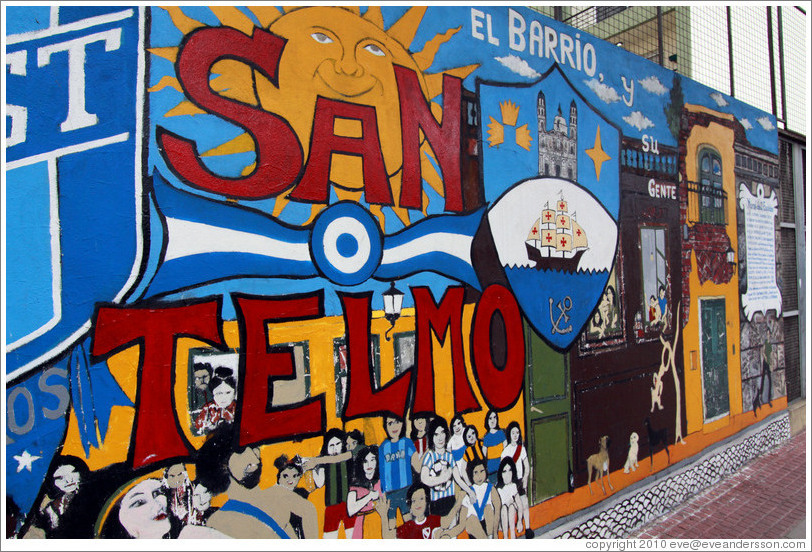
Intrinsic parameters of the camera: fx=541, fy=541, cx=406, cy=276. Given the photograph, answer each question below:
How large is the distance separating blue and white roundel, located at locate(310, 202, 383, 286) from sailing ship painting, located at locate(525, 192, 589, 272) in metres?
1.58

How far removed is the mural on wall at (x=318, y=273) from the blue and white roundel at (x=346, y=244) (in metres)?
0.02

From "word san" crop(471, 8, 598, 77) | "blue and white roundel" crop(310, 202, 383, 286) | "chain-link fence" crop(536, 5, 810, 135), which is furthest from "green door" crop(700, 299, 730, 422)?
"blue and white roundel" crop(310, 202, 383, 286)

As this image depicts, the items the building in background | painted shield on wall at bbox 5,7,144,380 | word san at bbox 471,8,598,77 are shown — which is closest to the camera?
painted shield on wall at bbox 5,7,144,380

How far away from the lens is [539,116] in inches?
188

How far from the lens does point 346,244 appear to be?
357 centimetres

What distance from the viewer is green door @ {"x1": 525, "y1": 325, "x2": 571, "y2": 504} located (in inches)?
179

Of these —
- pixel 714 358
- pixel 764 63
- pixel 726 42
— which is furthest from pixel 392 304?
pixel 764 63

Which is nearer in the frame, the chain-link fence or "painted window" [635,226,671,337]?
"painted window" [635,226,671,337]

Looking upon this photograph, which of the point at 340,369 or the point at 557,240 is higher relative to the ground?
the point at 557,240

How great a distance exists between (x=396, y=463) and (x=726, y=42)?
7854 mm

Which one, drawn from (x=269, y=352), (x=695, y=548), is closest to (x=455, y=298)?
(x=269, y=352)

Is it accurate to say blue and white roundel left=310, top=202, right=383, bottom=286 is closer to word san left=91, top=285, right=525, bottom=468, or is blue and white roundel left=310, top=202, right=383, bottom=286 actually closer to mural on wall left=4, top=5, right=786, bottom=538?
mural on wall left=4, top=5, right=786, bottom=538

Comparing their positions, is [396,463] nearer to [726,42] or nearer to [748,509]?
[748,509]

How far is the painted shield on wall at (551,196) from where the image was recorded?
4461 mm
